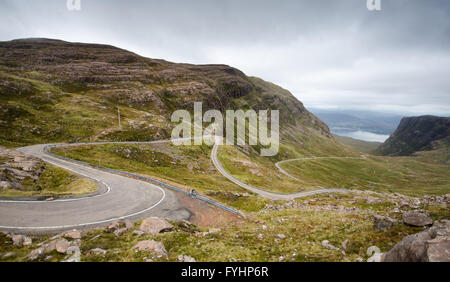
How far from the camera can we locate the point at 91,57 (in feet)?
570

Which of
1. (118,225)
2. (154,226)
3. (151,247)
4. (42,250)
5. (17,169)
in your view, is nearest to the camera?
(42,250)

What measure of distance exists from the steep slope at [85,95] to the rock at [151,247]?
71199mm

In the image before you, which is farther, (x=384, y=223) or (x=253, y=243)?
(x=253, y=243)

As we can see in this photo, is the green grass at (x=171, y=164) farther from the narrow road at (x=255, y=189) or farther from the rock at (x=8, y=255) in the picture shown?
the rock at (x=8, y=255)

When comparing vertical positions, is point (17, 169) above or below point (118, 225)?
above

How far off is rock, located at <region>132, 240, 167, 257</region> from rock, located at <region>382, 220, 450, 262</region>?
1482 centimetres

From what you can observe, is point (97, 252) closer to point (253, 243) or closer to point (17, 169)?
point (253, 243)

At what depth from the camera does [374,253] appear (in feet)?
39.7

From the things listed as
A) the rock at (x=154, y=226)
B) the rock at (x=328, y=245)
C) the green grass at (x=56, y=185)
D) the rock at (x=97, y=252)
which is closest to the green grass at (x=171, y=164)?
the green grass at (x=56, y=185)

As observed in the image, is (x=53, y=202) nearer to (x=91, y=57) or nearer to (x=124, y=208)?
(x=124, y=208)

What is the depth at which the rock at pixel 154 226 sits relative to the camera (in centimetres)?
1752

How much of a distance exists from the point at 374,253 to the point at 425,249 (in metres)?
3.94

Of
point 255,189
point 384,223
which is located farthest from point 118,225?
point 255,189

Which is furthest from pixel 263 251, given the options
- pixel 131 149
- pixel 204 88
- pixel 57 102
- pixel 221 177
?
pixel 204 88
